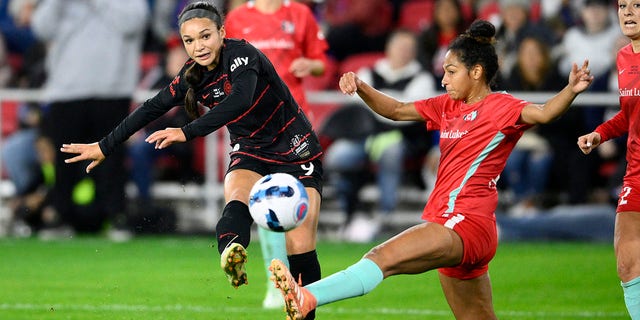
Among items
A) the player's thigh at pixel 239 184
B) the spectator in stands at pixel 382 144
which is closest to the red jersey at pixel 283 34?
the player's thigh at pixel 239 184

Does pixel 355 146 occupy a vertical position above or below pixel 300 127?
below

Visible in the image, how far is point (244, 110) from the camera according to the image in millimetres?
7168

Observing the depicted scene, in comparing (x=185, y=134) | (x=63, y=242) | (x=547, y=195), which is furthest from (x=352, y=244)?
(x=185, y=134)

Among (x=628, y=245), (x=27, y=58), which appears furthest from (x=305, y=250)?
(x=27, y=58)

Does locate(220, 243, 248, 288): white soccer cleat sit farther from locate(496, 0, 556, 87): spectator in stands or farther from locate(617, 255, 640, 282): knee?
locate(496, 0, 556, 87): spectator in stands

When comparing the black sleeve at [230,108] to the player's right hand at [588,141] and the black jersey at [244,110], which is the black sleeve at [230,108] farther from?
the player's right hand at [588,141]

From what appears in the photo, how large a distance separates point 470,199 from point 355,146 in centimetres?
754

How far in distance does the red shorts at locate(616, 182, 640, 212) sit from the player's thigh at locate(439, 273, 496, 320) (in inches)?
38.9

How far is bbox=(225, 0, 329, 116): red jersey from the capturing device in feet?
33.2

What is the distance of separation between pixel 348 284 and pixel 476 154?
1.13 metres

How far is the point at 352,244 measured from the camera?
545 inches

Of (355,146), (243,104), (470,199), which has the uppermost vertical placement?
(243,104)

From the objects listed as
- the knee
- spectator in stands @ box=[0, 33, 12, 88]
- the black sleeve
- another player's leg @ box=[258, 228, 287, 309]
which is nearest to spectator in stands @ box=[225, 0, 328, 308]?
another player's leg @ box=[258, 228, 287, 309]

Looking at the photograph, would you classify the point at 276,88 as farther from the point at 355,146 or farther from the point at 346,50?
the point at 346,50
